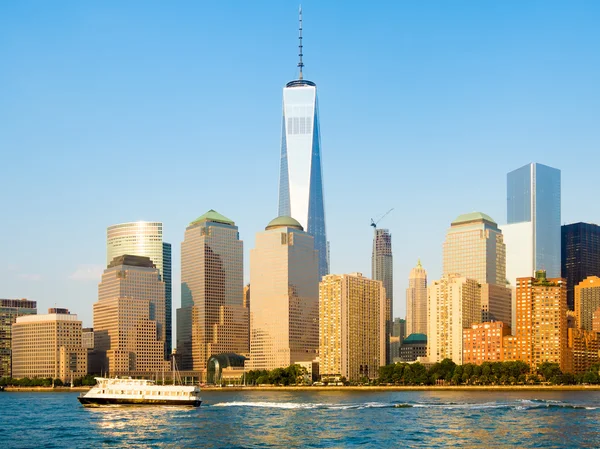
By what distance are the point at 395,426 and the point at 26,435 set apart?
196ft

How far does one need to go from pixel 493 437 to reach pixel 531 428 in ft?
48.1

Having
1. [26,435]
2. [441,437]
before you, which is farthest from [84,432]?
[441,437]

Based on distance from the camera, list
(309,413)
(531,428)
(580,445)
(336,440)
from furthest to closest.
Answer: (309,413) → (531,428) → (336,440) → (580,445)

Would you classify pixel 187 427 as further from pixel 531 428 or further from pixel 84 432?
pixel 531 428

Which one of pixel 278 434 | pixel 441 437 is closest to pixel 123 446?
pixel 278 434

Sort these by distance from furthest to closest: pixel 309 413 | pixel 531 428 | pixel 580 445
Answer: pixel 309 413 < pixel 531 428 < pixel 580 445

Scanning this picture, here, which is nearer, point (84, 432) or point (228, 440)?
point (228, 440)

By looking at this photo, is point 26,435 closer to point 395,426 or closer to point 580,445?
point 395,426

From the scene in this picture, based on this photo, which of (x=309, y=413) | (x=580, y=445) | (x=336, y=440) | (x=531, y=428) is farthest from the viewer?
(x=309, y=413)

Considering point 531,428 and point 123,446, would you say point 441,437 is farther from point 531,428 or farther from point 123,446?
point 123,446

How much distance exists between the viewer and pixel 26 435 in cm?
15788

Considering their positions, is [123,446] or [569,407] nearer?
[123,446]

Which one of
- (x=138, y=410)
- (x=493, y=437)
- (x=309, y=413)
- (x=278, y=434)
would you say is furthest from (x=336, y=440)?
(x=138, y=410)

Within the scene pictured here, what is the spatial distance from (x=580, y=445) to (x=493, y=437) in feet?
46.1
